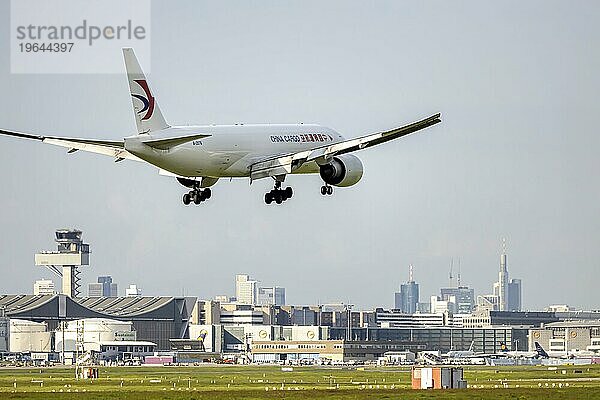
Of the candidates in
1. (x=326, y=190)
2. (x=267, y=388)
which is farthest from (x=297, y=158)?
(x=267, y=388)

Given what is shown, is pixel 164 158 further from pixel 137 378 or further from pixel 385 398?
pixel 137 378

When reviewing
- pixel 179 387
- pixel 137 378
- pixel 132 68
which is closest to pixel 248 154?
pixel 132 68

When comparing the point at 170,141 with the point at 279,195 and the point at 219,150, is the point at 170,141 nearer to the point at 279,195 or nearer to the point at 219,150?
the point at 219,150

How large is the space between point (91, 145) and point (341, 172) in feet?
52.2

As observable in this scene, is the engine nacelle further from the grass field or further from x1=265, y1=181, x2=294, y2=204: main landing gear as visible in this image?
the grass field

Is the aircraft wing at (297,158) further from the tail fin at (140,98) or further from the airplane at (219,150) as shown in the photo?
the tail fin at (140,98)

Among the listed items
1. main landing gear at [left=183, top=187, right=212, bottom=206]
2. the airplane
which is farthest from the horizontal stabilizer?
main landing gear at [left=183, top=187, right=212, bottom=206]

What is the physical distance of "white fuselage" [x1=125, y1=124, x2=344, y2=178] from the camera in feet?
281

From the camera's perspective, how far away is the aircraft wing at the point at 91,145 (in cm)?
8281

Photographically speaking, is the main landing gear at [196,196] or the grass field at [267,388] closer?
the main landing gear at [196,196]

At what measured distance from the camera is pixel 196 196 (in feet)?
292

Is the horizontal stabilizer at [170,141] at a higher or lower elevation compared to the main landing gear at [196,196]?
higher

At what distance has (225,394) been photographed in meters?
107

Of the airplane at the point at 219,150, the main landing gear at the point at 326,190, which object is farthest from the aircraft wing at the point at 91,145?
the main landing gear at the point at 326,190
